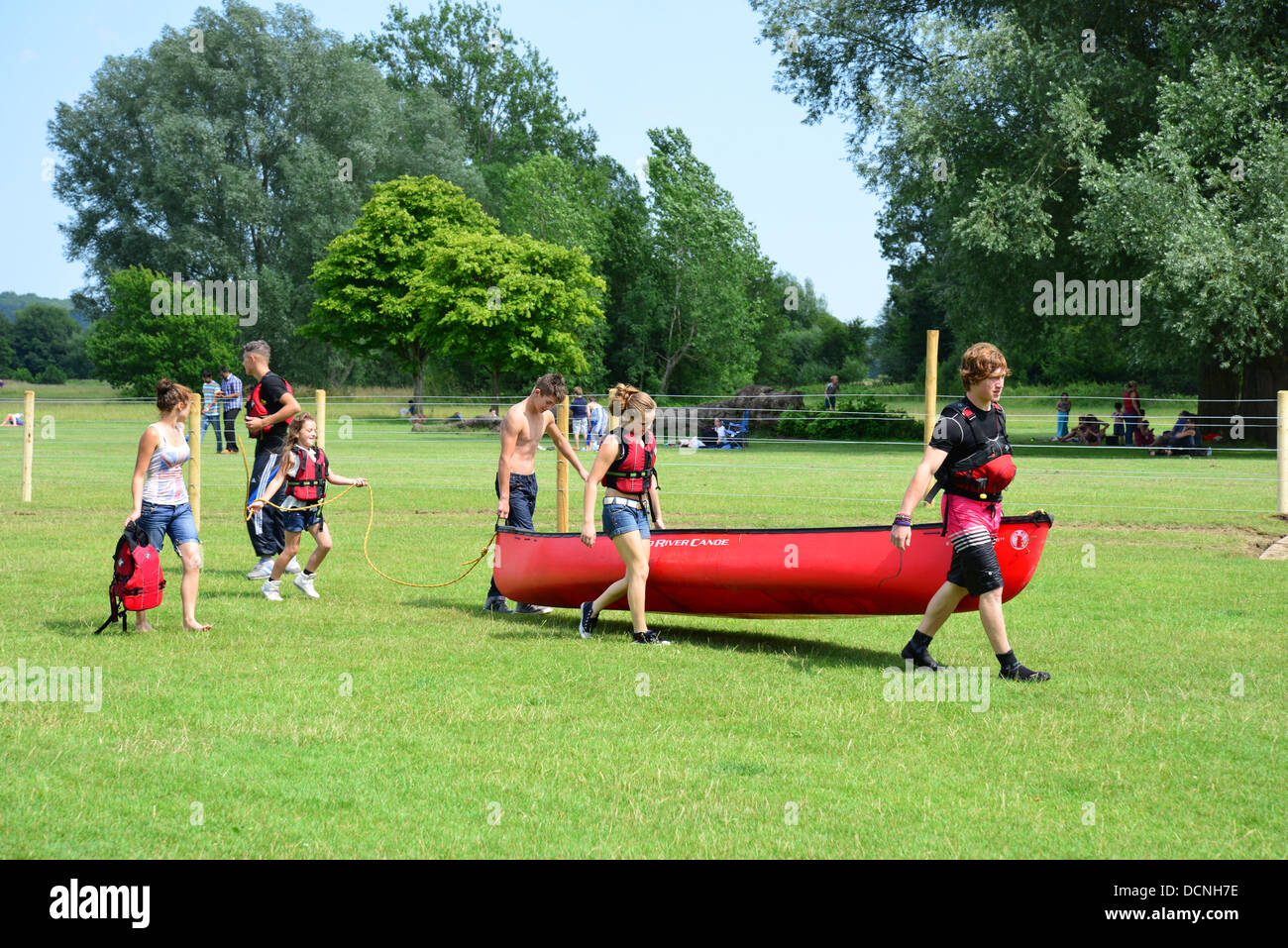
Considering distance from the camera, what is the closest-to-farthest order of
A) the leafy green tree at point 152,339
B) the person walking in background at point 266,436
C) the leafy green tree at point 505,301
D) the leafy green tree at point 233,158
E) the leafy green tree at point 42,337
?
the person walking in background at point 266,436 < the leafy green tree at point 505,301 < the leafy green tree at point 152,339 < the leafy green tree at point 233,158 < the leafy green tree at point 42,337

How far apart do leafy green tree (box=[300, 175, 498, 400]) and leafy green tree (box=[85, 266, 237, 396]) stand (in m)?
4.94

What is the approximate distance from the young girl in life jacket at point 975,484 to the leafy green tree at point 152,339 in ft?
184

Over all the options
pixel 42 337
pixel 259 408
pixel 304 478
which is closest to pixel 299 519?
pixel 304 478

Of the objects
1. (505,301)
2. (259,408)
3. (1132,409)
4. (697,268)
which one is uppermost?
(697,268)

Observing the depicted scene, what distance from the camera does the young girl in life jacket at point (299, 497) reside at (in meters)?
9.80

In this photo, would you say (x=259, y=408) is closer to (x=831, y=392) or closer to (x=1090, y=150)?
(x=1090, y=150)

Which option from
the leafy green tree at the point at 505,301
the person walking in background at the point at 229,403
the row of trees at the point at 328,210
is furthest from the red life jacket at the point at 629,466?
the row of trees at the point at 328,210

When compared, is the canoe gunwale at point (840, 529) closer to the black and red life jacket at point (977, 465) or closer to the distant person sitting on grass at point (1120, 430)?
the black and red life jacket at point (977, 465)

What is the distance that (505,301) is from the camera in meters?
50.1

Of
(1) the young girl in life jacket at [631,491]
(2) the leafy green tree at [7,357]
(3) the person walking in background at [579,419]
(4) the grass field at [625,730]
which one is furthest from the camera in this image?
(2) the leafy green tree at [7,357]

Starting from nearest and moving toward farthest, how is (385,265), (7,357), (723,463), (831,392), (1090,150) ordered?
(723,463) → (1090,150) → (831,392) → (385,265) → (7,357)

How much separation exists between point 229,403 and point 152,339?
31127mm
